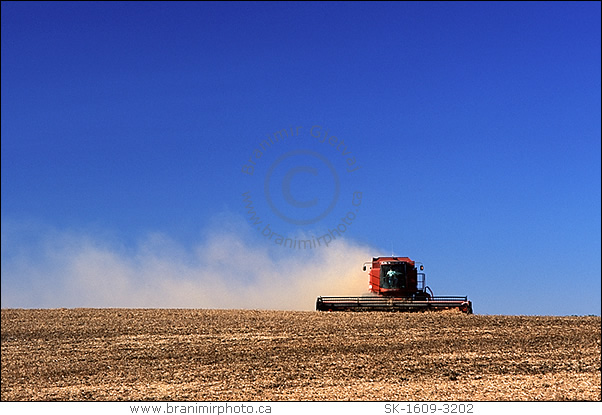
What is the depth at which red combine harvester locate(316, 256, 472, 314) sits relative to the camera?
2661 centimetres

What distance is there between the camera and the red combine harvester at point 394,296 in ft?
87.3

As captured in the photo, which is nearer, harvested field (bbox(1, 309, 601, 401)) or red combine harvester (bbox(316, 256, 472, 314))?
harvested field (bbox(1, 309, 601, 401))

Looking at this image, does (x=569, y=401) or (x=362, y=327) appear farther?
(x=362, y=327)

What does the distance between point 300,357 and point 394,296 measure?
8.01 m

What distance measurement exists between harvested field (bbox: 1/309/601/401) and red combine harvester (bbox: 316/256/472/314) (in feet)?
2.70

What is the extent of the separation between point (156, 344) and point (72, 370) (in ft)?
9.27

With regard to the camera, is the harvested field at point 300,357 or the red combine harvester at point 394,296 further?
the red combine harvester at point 394,296

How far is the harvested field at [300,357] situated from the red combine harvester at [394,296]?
32.4 inches

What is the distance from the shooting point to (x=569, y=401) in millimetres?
18516

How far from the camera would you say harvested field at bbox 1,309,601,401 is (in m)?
19.5
